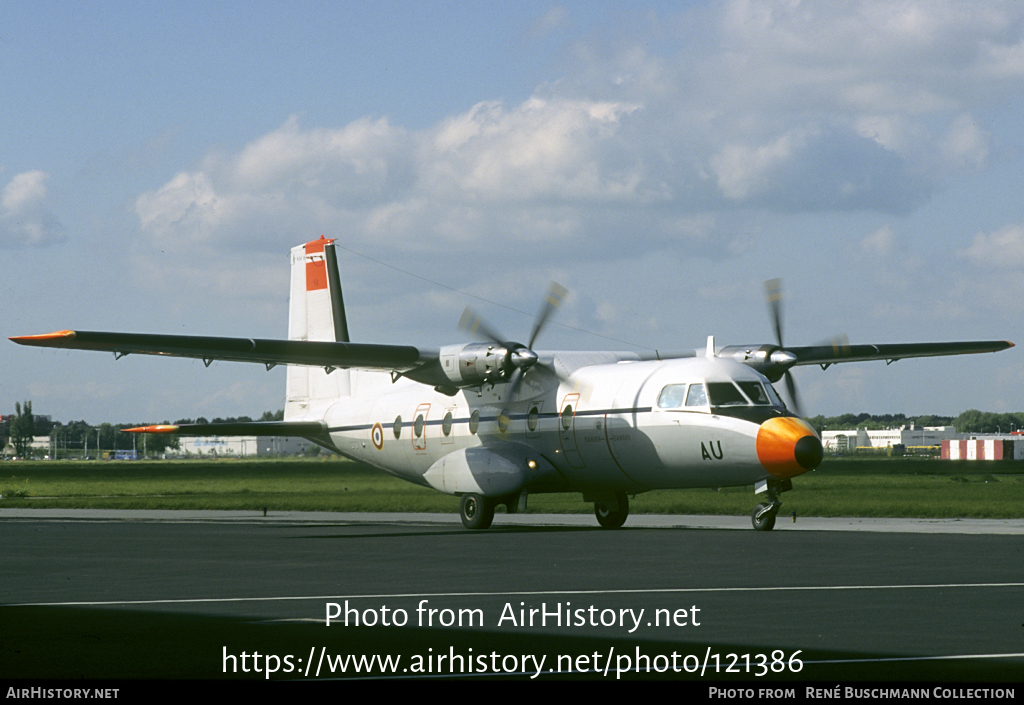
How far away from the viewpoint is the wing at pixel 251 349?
25.8 m

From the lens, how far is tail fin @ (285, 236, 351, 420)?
121 feet

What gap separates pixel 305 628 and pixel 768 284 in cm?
2209

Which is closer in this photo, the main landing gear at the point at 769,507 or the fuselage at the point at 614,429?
the fuselage at the point at 614,429

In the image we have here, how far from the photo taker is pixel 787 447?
78.9 ft

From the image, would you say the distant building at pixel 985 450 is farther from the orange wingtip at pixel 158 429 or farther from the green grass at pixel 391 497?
the orange wingtip at pixel 158 429

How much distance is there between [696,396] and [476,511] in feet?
21.1

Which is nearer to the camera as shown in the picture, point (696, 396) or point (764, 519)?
point (764, 519)

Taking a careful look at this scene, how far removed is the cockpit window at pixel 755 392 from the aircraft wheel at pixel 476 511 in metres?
6.86

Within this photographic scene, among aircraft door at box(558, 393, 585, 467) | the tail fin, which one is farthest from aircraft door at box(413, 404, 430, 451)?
aircraft door at box(558, 393, 585, 467)

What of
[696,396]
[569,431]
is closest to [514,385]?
[569,431]

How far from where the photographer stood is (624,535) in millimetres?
25703

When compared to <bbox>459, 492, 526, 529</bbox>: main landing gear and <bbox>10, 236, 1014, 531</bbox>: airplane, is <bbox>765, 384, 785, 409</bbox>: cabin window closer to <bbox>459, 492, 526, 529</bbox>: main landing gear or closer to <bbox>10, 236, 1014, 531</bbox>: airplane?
<bbox>10, 236, 1014, 531</bbox>: airplane

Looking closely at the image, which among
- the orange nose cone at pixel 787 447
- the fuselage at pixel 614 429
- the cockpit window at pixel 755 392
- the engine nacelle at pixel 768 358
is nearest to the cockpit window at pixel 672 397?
the fuselage at pixel 614 429

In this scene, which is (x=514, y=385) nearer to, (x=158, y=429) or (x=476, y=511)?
(x=476, y=511)
